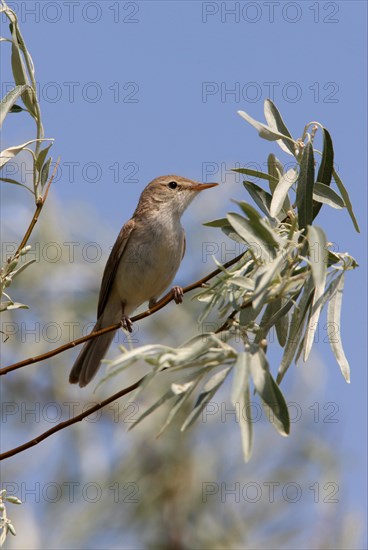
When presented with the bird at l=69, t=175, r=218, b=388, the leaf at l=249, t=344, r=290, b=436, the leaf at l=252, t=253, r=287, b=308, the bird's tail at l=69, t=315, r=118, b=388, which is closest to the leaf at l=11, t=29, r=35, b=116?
the leaf at l=252, t=253, r=287, b=308

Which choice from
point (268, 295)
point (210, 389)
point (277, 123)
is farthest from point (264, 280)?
point (277, 123)

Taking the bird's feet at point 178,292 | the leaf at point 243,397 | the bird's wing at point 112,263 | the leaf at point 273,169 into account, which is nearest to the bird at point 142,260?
the bird's wing at point 112,263

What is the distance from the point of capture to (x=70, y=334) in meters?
5.04

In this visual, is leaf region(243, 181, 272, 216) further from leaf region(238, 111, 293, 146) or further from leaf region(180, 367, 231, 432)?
leaf region(180, 367, 231, 432)

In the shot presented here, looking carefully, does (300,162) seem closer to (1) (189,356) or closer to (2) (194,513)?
(1) (189,356)

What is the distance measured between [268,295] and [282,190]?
0.66 metres

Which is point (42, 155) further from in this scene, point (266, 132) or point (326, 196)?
point (326, 196)

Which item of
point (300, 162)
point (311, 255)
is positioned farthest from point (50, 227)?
point (311, 255)

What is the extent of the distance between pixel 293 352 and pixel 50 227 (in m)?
3.34

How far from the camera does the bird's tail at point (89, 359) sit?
540 cm

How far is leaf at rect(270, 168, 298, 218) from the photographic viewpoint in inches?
111

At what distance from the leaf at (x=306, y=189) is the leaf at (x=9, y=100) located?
102 centimetres

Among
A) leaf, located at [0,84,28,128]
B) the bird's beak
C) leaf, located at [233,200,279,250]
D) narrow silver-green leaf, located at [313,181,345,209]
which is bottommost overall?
leaf, located at [233,200,279,250]

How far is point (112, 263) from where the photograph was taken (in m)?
6.08
